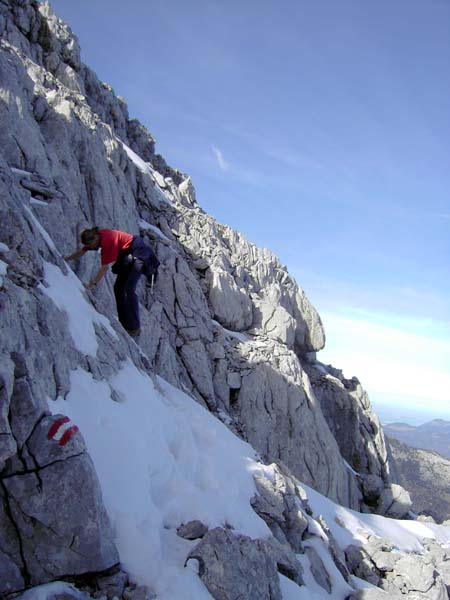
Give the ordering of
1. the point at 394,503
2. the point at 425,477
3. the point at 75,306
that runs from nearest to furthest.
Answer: the point at 75,306 < the point at 394,503 < the point at 425,477

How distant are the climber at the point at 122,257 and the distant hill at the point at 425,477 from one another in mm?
147753

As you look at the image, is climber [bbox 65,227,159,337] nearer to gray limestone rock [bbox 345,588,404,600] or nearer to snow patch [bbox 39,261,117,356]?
snow patch [bbox 39,261,117,356]

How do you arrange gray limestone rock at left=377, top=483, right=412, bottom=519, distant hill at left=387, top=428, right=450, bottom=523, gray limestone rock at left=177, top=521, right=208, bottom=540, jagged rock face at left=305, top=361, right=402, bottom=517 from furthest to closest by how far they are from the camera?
1. distant hill at left=387, top=428, right=450, bottom=523
2. jagged rock face at left=305, top=361, right=402, bottom=517
3. gray limestone rock at left=377, top=483, right=412, bottom=519
4. gray limestone rock at left=177, top=521, right=208, bottom=540

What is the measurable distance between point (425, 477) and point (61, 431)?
645 feet

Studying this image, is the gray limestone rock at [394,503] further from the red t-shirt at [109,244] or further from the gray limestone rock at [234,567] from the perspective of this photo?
the red t-shirt at [109,244]

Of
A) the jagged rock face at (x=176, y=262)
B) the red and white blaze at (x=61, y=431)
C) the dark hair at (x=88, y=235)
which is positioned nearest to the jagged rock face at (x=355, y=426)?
the jagged rock face at (x=176, y=262)

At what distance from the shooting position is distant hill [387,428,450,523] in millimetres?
142250

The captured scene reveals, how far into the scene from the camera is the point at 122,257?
13977mm

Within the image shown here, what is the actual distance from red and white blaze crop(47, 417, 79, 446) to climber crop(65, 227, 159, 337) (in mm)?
6975

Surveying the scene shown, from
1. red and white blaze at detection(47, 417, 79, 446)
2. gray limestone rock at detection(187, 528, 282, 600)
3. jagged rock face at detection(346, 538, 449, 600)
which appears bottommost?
jagged rock face at detection(346, 538, 449, 600)

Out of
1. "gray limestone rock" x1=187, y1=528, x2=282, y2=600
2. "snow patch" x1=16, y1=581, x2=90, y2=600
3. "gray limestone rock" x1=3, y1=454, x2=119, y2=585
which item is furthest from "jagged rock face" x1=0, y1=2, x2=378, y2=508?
"snow patch" x1=16, y1=581, x2=90, y2=600

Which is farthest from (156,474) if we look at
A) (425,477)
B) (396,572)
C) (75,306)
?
(425,477)

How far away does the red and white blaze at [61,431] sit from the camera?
6.45 meters

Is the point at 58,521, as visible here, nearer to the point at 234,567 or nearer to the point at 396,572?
the point at 234,567
